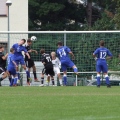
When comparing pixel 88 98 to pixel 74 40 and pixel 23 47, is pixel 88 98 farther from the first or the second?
pixel 74 40

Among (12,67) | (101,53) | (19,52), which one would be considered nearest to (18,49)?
(19,52)

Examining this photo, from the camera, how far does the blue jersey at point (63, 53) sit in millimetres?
29344

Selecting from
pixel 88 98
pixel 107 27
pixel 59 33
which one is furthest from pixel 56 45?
pixel 107 27

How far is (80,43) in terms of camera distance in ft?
107

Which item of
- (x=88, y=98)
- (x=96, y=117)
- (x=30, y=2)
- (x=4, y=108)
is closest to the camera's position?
(x=96, y=117)

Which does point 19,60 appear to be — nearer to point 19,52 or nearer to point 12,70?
point 19,52

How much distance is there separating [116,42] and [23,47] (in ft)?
16.8

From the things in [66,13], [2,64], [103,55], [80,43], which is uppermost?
[66,13]

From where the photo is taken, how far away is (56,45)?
32.4 meters

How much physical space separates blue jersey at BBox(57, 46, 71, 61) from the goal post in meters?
2.50

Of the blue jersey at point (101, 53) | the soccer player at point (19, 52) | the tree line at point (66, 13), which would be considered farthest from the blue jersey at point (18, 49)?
the tree line at point (66, 13)

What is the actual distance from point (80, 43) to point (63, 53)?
320cm

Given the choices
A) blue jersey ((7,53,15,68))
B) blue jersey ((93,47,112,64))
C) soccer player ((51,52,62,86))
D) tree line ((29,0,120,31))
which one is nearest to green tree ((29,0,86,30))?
tree line ((29,0,120,31))

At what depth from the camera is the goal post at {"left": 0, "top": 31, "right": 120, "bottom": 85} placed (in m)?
32.0
